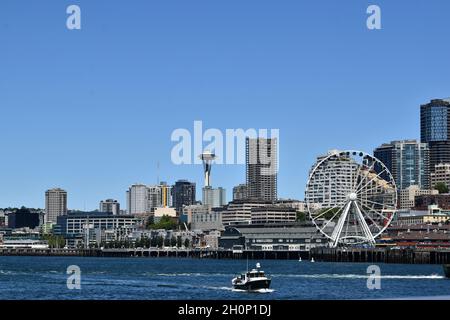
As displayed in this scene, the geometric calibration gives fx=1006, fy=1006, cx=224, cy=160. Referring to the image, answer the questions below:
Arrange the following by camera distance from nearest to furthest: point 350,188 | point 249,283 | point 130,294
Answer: point 130,294 → point 249,283 → point 350,188

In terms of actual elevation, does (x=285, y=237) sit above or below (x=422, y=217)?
below

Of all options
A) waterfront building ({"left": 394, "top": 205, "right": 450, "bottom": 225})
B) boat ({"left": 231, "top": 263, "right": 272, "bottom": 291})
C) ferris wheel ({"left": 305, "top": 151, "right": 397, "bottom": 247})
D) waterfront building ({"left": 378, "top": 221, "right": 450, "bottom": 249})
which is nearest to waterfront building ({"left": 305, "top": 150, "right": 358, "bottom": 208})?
ferris wheel ({"left": 305, "top": 151, "right": 397, "bottom": 247})

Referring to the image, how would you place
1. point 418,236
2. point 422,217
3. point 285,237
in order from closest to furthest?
point 418,236, point 422,217, point 285,237

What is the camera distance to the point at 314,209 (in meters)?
152

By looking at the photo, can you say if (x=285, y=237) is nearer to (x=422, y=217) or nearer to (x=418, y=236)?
(x=422, y=217)

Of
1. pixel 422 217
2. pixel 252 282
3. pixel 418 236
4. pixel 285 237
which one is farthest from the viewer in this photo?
pixel 285 237

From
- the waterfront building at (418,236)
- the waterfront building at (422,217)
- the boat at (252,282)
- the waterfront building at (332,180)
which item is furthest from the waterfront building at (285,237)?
the boat at (252,282)

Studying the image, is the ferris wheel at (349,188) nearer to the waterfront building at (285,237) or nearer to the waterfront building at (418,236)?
the waterfront building at (418,236)

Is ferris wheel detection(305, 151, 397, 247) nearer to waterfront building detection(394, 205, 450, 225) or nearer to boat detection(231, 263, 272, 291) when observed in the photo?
waterfront building detection(394, 205, 450, 225)

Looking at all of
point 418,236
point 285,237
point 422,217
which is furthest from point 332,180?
point 285,237

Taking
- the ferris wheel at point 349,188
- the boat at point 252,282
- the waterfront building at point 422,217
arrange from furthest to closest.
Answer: the waterfront building at point 422,217 < the ferris wheel at point 349,188 < the boat at point 252,282
